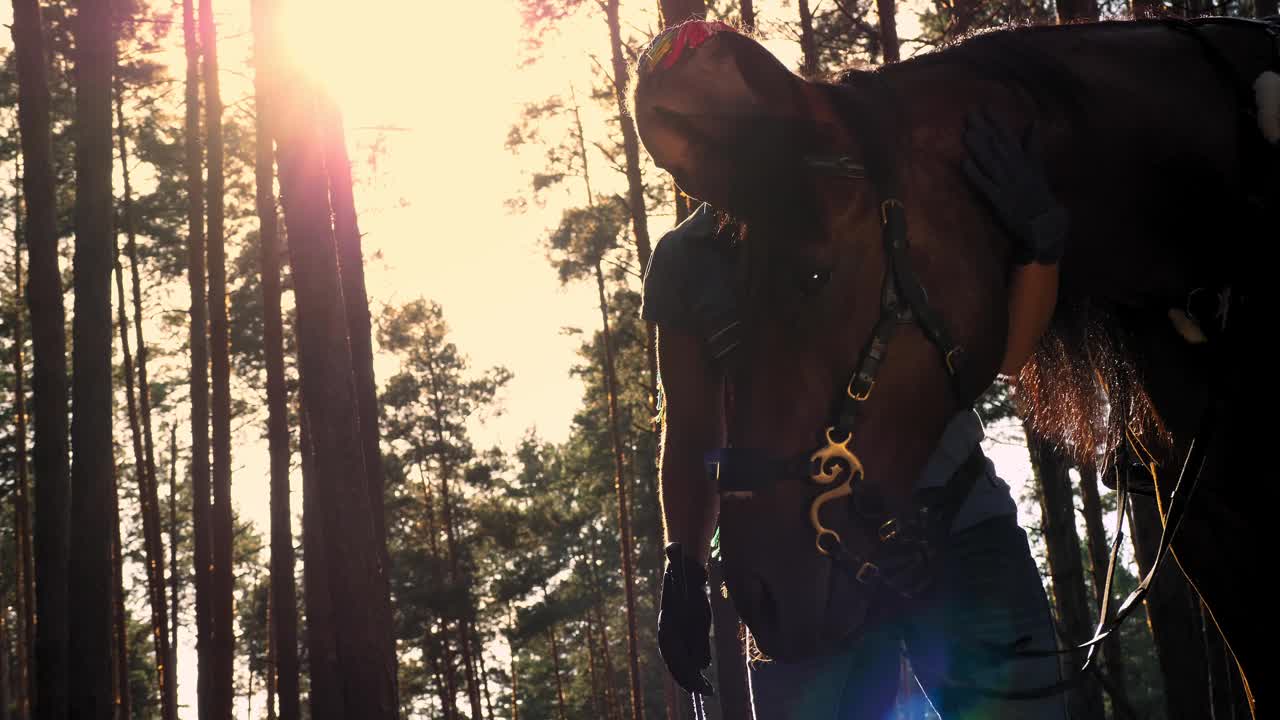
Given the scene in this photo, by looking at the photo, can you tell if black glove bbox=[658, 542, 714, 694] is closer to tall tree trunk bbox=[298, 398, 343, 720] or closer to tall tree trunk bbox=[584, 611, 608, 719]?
tall tree trunk bbox=[298, 398, 343, 720]

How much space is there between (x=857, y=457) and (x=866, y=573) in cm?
16

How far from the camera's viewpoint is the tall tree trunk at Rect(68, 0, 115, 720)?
30.9 ft

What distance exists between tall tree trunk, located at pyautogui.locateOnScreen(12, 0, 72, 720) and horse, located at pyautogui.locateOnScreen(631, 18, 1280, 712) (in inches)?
372

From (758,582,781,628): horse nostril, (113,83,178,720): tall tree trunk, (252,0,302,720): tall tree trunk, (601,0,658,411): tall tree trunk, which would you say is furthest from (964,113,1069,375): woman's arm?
(113,83,178,720): tall tree trunk

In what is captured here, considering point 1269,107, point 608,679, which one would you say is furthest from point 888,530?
point 608,679

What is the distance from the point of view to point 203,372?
55.1 ft

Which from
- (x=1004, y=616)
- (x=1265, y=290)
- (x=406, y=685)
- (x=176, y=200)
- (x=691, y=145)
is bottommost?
(x=406, y=685)

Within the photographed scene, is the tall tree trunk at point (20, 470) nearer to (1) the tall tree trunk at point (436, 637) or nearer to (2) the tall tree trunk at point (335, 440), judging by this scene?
(1) the tall tree trunk at point (436, 637)

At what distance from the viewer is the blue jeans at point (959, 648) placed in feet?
5.79

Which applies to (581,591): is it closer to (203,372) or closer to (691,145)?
(203,372)

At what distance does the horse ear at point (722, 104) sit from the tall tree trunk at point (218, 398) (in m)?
13.4

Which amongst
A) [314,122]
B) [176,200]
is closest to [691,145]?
[314,122]

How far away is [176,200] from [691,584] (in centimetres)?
2337

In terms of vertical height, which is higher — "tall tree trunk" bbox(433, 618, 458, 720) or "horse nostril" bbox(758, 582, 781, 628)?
"horse nostril" bbox(758, 582, 781, 628)
